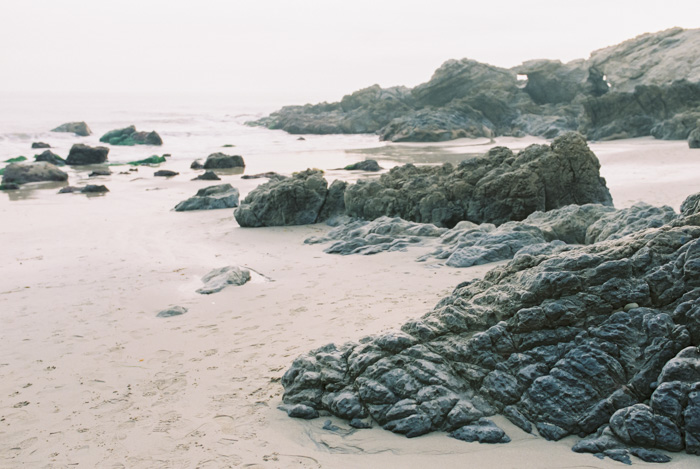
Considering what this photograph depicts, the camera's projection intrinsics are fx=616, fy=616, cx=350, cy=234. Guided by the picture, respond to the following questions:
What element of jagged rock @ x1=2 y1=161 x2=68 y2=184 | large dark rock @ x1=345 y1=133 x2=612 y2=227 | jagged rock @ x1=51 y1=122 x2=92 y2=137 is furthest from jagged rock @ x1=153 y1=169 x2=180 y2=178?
jagged rock @ x1=51 y1=122 x2=92 y2=137

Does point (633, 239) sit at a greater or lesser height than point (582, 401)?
greater

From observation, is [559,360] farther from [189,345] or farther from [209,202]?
[209,202]

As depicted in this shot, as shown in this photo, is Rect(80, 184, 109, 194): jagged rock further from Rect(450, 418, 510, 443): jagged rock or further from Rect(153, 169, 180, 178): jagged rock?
Rect(450, 418, 510, 443): jagged rock

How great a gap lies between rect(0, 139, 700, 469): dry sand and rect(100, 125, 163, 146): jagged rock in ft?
85.5

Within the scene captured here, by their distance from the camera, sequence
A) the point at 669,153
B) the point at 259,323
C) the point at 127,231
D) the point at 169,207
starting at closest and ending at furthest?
the point at 259,323, the point at 127,231, the point at 169,207, the point at 669,153

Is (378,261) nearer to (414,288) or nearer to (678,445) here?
(414,288)

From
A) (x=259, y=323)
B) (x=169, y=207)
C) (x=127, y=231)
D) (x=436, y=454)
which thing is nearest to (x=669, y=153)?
(x=169, y=207)

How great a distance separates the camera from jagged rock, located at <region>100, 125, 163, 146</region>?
120ft

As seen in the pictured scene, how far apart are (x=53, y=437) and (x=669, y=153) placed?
20.8m

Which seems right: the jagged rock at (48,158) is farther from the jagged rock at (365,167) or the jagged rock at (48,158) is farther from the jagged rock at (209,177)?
the jagged rock at (365,167)

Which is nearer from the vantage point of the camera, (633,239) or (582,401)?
(582,401)

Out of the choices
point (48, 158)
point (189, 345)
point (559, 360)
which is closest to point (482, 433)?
point (559, 360)

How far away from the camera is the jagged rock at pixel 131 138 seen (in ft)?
120

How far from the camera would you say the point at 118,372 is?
491 cm
